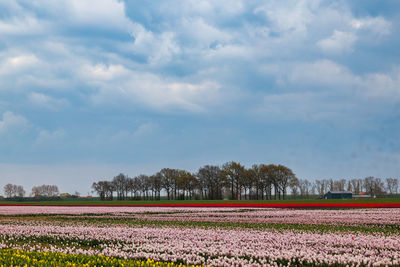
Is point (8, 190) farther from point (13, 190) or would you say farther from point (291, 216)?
point (291, 216)

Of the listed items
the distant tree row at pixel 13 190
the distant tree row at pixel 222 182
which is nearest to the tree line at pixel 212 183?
the distant tree row at pixel 222 182

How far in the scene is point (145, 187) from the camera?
140375mm

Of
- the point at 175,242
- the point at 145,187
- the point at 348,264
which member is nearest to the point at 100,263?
the point at 175,242

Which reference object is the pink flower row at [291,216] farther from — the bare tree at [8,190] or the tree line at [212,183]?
the bare tree at [8,190]

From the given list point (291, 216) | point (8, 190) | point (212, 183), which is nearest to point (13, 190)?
point (8, 190)

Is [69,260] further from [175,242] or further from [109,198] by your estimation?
[109,198]

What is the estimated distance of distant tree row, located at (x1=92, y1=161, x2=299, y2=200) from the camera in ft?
385

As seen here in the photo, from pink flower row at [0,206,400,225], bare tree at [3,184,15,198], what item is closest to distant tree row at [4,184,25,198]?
bare tree at [3,184,15,198]

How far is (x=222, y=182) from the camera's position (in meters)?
120

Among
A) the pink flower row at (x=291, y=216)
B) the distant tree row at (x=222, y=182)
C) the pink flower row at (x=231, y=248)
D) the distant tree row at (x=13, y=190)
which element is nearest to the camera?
the pink flower row at (x=231, y=248)

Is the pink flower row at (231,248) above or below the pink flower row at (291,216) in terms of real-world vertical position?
above

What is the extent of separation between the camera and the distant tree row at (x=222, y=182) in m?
117

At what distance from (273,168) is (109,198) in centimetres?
7265

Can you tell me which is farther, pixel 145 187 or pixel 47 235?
pixel 145 187
